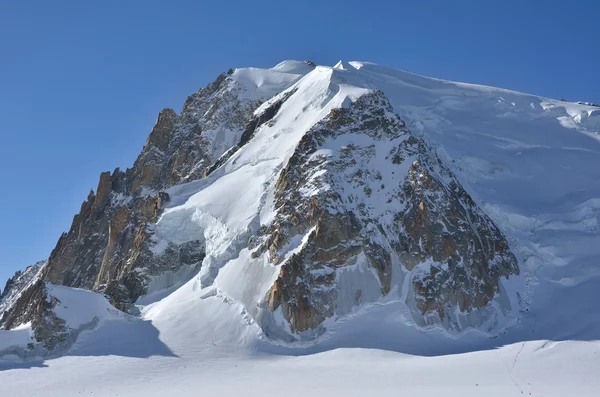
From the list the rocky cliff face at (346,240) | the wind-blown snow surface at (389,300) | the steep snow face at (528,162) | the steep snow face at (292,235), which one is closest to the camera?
the wind-blown snow surface at (389,300)

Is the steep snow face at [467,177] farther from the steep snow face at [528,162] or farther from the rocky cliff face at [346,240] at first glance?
the rocky cliff face at [346,240]

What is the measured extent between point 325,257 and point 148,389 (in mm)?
16104

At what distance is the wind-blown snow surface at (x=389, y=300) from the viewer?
1356 inches

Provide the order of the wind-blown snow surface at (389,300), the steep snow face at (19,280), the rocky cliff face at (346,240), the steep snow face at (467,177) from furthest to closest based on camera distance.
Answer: the steep snow face at (19,280)
the steep snow face at (467,177)
the rocky cliff face at (346,240)
the wind-blown snow surface at (389,300)

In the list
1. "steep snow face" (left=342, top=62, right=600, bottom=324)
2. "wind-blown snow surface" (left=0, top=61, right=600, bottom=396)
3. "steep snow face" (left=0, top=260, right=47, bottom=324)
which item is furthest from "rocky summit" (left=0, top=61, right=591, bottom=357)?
"steep snow face" (left=0, top=260, right=47, bottom=324)

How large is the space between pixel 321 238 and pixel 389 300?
6.59m

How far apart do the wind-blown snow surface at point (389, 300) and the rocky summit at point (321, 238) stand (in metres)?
0.30

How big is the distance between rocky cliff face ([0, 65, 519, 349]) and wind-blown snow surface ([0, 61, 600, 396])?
34.4 inches

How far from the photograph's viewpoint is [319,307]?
4344cm

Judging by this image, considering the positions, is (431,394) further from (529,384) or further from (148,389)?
(148,389)

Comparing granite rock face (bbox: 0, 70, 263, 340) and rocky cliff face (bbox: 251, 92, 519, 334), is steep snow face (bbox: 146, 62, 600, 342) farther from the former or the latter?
granite rock face (bbox: 0, 70, 263, 340)

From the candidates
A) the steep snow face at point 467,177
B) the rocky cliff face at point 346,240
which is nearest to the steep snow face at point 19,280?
the rocky cliff face at point 346,240

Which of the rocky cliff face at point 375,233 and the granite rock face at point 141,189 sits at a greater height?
the granite rock face at point 141,189

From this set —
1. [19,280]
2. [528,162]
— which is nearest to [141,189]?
[19,280]
